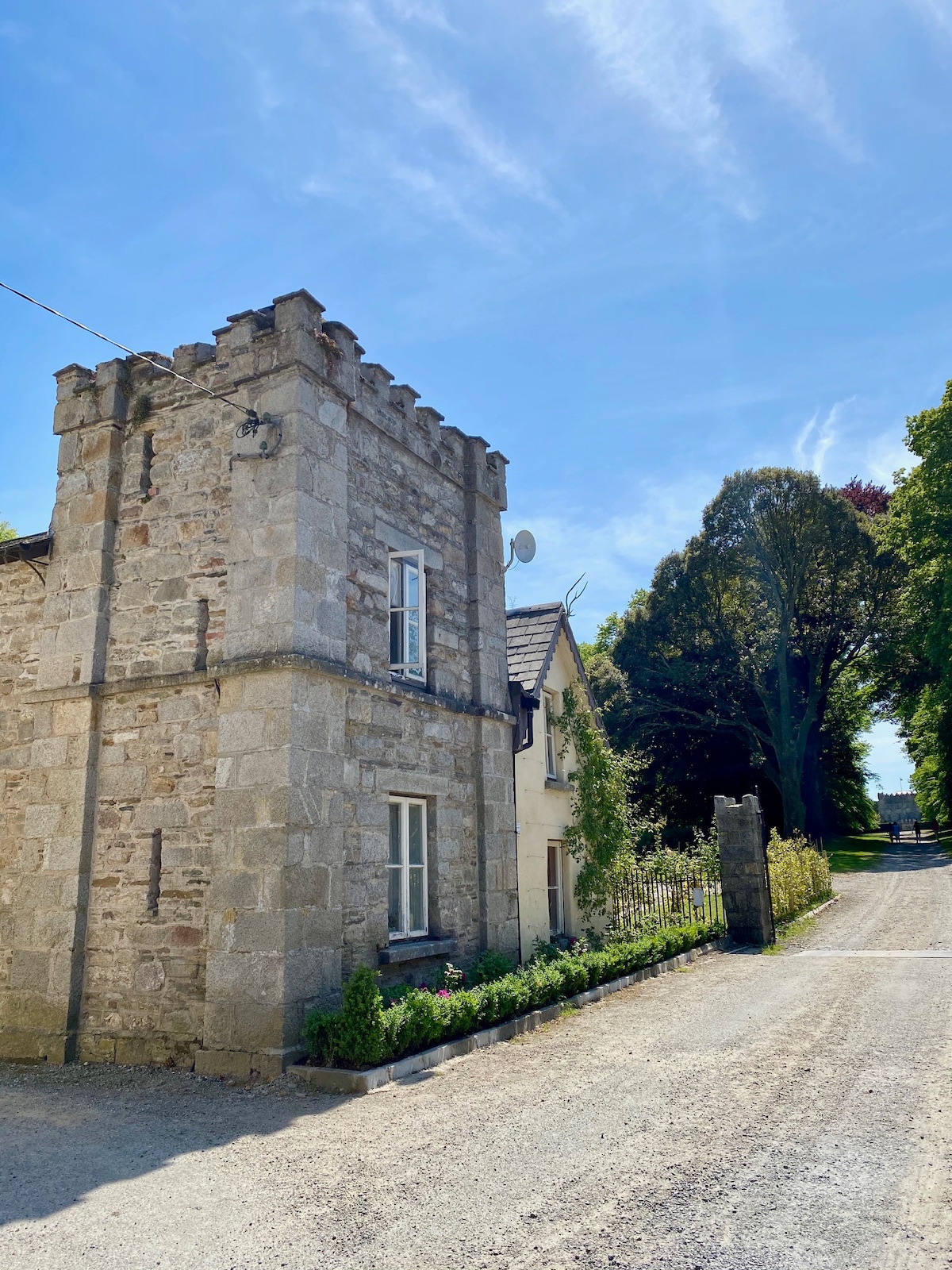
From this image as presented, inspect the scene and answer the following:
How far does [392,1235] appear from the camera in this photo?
4.35 meters

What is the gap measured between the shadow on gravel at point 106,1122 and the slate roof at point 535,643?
6682 millimetres

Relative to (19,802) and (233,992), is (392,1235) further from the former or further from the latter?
(19,802)

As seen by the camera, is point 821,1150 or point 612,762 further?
point 612,762

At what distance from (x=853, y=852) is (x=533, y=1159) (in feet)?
108

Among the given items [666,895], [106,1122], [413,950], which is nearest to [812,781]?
[666,895]

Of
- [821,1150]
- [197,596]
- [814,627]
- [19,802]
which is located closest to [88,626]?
[197,596]

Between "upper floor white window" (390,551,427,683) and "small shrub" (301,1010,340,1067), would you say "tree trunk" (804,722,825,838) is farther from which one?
"small shrub" (301,1010,340,1067)

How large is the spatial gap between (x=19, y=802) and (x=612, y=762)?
852 centimetres

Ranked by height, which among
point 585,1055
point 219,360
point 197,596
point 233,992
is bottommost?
point 585,1055

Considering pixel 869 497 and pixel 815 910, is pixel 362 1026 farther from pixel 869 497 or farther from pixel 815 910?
pixel 869 497

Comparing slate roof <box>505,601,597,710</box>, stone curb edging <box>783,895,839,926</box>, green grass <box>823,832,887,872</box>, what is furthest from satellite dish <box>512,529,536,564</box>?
green grass <box>823,832,887,872</box>

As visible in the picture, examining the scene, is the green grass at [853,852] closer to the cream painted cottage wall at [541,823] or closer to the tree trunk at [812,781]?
the tree trunk at [812,781]

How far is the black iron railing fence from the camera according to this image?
14.9 metres

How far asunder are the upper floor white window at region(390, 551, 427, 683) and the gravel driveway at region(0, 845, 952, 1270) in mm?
3951
